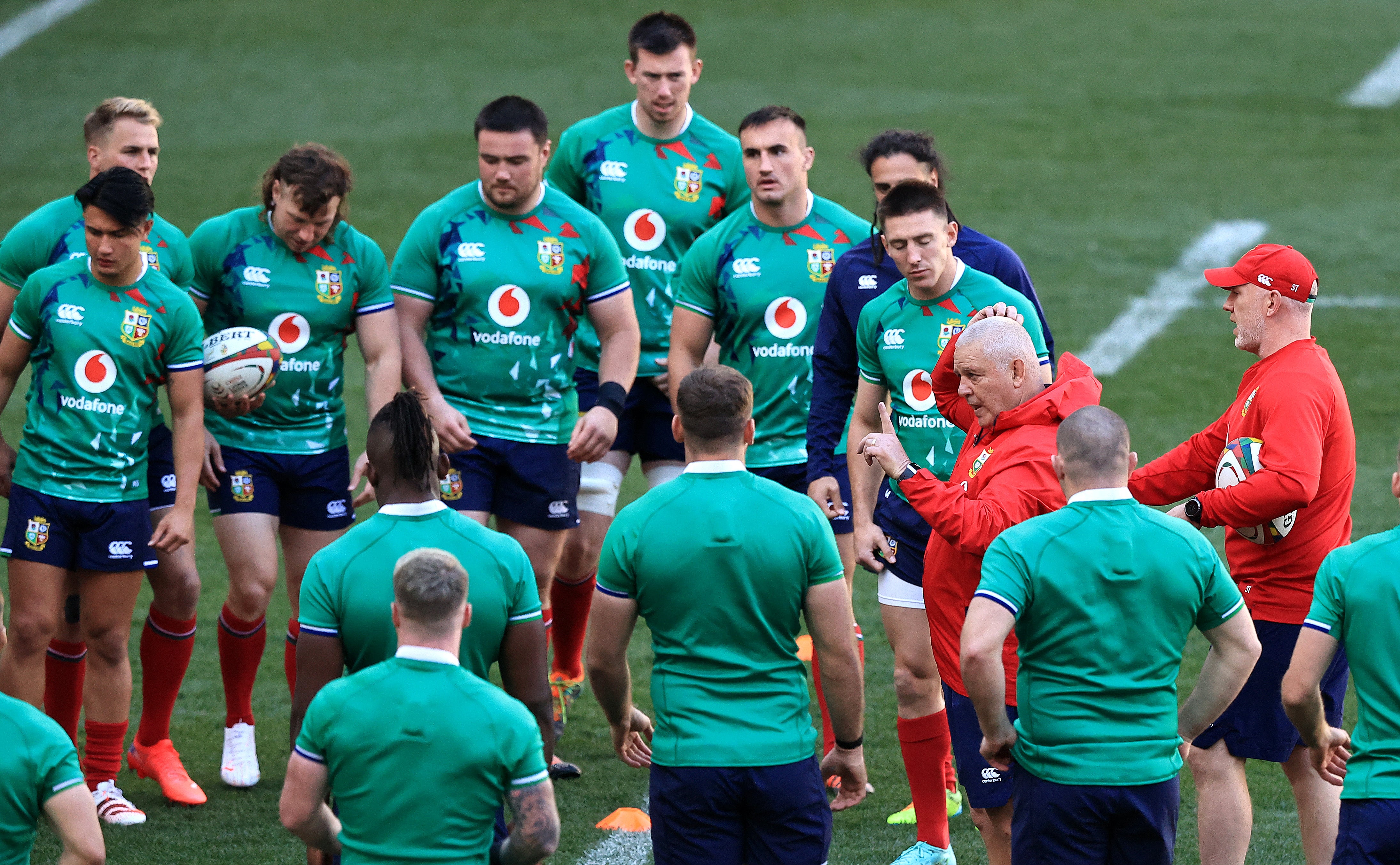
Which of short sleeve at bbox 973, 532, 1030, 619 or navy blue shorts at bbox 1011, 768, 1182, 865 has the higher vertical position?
short sleeve at bbox 973, 532, 1030, 619

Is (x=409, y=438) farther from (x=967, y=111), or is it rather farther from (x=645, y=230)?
(x=967, y=111)

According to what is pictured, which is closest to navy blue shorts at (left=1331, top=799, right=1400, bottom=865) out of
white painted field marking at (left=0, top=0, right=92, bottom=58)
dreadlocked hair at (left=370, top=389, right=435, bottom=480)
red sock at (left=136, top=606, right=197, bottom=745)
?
dreadlocked hair at (left=370, top=389, right=435, bottom=480)

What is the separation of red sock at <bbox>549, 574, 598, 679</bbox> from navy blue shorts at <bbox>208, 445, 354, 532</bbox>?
1057 mm

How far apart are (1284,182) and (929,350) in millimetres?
11654

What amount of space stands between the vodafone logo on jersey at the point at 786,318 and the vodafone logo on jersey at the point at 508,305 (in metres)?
1.00

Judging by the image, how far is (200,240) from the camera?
20.2 ft

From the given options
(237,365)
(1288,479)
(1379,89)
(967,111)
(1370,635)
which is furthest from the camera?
(1379,89)

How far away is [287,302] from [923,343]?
249cm

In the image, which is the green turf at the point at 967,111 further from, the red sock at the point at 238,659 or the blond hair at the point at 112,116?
the blond hair at the point at 112,116

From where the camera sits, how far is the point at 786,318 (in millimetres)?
6430

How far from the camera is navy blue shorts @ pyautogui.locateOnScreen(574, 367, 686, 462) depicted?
7105 mm

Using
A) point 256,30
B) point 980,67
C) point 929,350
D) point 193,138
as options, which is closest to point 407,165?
point 193,138

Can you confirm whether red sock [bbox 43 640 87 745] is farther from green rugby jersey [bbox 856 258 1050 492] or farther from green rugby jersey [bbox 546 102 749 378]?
green rugby jersey [bbox 856 258 1050 492]

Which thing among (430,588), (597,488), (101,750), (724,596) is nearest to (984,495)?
(724,596)
